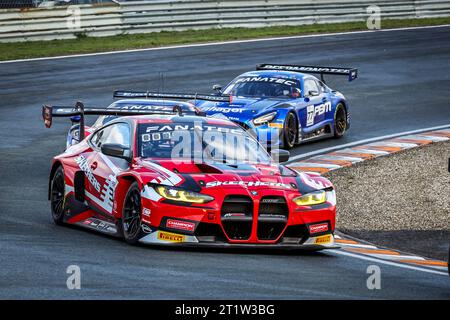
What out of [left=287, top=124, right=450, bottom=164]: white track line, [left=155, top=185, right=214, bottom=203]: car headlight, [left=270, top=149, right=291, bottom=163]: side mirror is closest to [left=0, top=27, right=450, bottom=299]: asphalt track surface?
[left=287, top=124, right=450, bottom=164]: white track line

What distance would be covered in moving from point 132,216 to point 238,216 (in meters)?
1.06

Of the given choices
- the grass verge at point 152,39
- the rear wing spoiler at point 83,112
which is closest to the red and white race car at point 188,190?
the rear wing spoiler at point 83,112

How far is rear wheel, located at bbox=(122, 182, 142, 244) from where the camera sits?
11555 mm

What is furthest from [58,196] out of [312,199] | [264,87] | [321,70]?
[321,70]

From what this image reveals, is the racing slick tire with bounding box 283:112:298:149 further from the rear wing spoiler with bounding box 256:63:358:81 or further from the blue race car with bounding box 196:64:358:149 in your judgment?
the rear wing spoiler with bounding box 256:63:358:81

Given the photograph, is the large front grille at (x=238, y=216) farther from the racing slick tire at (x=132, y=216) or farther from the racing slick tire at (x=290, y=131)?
the racing slick tire at (x=290, y=131)

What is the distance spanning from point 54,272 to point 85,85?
55.9 ft

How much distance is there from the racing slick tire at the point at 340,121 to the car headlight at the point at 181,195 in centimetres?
1044

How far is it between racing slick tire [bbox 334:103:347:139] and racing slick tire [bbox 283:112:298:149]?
1638mm

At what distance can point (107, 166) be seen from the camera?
12523 mm

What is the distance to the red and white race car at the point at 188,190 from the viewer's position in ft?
37.2

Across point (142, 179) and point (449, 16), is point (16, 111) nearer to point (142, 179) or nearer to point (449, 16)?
point (142, 179)

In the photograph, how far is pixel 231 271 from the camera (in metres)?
10.2

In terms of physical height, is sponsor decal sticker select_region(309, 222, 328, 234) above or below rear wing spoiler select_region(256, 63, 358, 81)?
below
